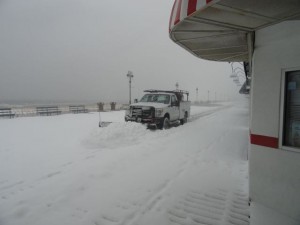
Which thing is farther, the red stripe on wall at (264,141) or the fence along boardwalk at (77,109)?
the fence along boardwalk at (77,109)

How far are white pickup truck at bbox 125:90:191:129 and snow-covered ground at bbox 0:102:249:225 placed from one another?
3.23 meters

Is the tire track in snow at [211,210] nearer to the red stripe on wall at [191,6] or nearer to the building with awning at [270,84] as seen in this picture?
the building with awning at [270,84]

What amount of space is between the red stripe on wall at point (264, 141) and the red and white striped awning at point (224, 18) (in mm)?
1746

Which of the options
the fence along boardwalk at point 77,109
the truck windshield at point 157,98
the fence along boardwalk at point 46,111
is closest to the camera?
the truck windshield at point 157,98

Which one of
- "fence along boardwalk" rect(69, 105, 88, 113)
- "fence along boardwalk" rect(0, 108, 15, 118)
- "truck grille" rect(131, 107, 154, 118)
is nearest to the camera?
"truck grille" rect(131, 107, 154, 118)

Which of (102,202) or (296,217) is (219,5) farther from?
(102,202)

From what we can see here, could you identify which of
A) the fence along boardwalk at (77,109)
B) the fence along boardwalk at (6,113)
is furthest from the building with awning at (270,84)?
the fence along boardwalk at (77,109)

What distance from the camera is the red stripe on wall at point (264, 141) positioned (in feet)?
12.3

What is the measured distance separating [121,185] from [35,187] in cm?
194

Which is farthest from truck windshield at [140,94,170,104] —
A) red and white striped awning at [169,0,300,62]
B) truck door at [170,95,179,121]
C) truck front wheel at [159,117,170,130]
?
red and white striped awning at [169,0,300,62]

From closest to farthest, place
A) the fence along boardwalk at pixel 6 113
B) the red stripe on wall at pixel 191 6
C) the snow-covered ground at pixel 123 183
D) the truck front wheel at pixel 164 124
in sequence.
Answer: the red stripe on wall at pixel 191 6, the snow-covered ground at pixel 123 183, the truck front wheel at pixel 164 124, the fence along boardwalk at pixel 6 113

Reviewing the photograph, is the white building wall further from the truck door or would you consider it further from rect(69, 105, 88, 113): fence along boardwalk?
rect(69, 105, 88, 113): fence along boardwalk

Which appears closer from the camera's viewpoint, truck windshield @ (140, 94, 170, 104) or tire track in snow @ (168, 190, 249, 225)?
tire track in snow @ (168, 190, 249, 225)

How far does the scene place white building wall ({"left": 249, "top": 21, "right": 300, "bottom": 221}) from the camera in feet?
11.3
